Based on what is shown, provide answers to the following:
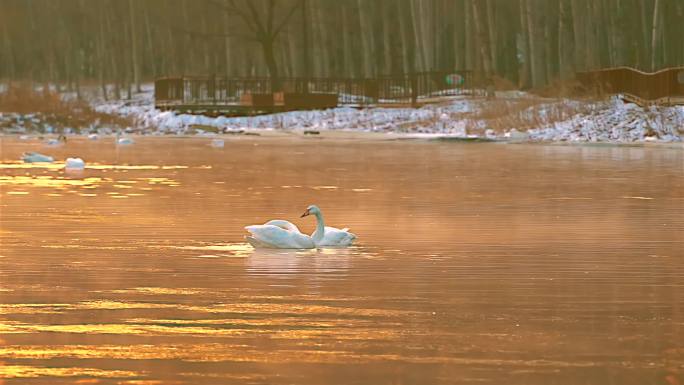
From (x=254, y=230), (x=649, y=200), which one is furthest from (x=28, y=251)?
(x=649, y=200)

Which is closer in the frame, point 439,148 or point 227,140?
point 439,148

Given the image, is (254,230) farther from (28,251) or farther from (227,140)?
(227,140)

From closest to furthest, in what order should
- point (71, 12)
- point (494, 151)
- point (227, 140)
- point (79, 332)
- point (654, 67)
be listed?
point (79, 332), point (494, 151), point (227, 140), point (654, 67), point (71, 12)

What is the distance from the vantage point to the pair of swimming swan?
654 inches

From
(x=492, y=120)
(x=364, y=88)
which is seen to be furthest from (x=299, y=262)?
(x=364, y=88)

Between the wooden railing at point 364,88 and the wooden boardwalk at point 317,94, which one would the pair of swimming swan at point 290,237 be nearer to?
the wooden boardwalk at point 317,94

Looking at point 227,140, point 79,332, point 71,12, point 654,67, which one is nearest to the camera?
point 79,332

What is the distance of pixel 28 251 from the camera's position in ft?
54.9

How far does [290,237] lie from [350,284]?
2.84m

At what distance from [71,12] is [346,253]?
100933 millimetres

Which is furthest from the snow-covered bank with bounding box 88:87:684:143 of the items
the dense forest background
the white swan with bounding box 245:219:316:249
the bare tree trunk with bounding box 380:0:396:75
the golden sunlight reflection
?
the golden sunlight reflection

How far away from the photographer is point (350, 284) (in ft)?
45.7

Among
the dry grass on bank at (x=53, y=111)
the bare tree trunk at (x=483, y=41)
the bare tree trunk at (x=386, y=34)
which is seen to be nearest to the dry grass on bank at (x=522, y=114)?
the bare tree trunk at (x=483, y=41)

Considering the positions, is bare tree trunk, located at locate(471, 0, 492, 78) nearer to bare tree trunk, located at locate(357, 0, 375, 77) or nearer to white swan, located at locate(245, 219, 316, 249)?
bare tree trunk, located at locate(357, 0, 375, 77)
